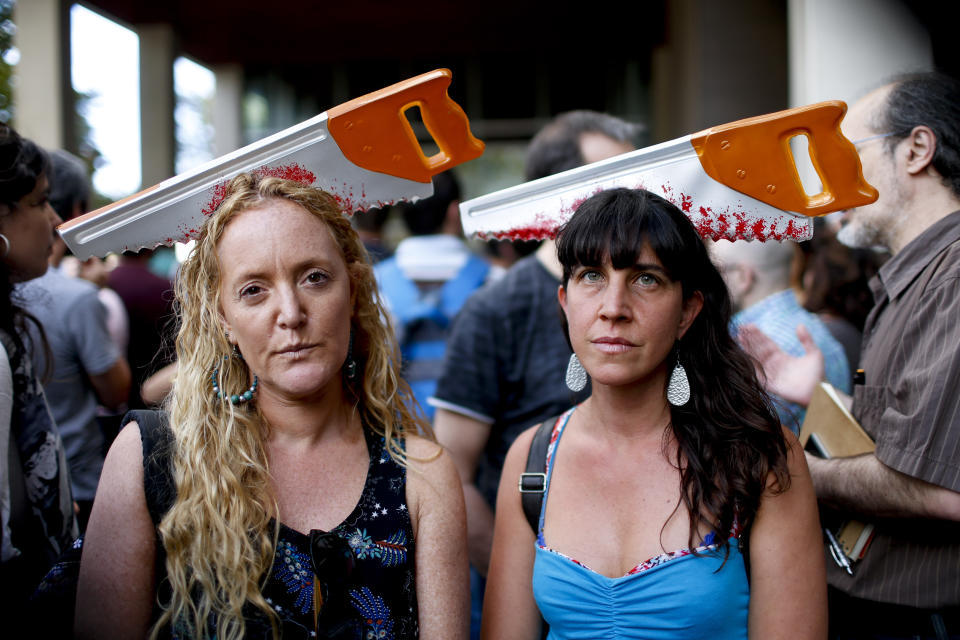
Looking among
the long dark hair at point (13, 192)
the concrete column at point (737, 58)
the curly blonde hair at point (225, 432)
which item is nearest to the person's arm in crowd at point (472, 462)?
the curly blonde hair at point (225, 432)

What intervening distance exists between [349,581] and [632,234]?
40.5 inches

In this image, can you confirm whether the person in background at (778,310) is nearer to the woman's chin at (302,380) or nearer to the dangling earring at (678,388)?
the dangling earring at (678,388)

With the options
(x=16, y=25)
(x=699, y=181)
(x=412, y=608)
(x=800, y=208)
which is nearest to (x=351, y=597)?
(x=412, y=608)

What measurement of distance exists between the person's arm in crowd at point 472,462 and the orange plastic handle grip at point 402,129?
1.18m

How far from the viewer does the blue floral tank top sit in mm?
1778

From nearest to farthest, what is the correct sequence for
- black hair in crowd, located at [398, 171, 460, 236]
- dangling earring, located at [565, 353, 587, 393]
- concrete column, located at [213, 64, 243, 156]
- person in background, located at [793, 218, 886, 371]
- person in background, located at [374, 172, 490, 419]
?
dangling earring, located at [565, 353, 587, 393] → person in background, located at [793, 218, 886, 371] → person in background, located at [374, 172, 490, 419] → black hair in crowd, located at [398, 171, 460, 236] → concrete column, located at [213, 64, 243, 156]

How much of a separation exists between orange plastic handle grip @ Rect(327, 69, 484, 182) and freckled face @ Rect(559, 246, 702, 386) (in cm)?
45

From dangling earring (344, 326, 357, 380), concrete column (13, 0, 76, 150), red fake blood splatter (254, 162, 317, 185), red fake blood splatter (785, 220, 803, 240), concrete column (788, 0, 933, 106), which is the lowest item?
dangling earring (344, 326, 357, 380)

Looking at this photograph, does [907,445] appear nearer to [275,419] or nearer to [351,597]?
[351,597]

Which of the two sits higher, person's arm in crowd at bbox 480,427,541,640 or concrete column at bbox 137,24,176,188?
concrete column at bbox 137,24,176,188

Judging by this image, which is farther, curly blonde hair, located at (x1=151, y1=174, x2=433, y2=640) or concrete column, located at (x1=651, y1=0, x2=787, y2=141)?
concrete column, located at (x1=651, y1=0, x2=787, y2=141)

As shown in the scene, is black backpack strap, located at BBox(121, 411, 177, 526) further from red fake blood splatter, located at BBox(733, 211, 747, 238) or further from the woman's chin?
red fake blood splatter, located at BBox(733, 211, 747, 238)

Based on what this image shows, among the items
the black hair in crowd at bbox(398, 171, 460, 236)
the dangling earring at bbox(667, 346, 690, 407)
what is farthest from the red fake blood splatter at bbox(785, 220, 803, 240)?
the black hair in crowd at bbox(398, 171, 460, 236)

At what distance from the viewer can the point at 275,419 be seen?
196cm
